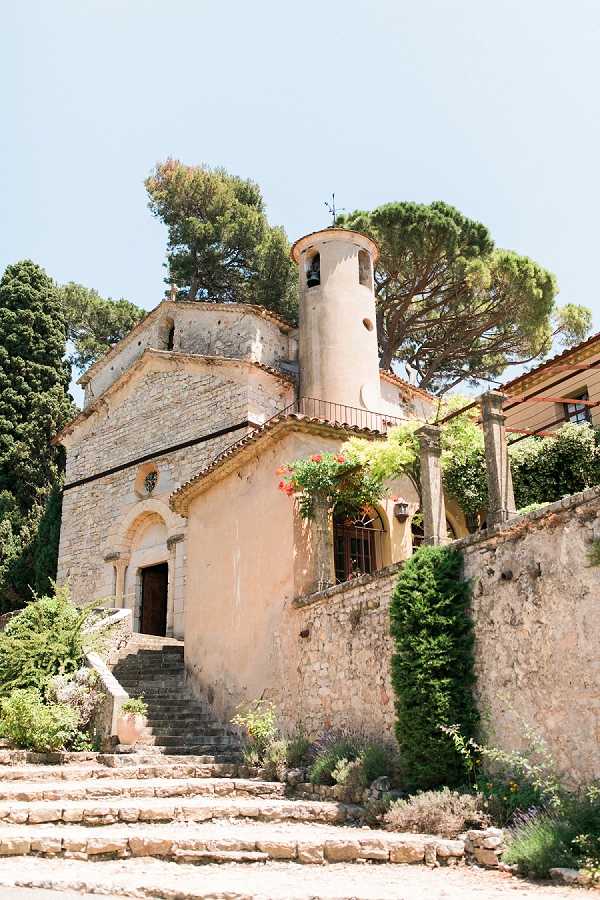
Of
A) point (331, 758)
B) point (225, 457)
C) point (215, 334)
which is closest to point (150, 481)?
point (215, 334)

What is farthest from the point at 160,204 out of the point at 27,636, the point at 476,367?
the point at 27,636

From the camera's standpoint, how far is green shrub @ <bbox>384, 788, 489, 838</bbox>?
7875 mm

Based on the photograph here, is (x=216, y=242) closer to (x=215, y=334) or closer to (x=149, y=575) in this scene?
(x=215, y=334)

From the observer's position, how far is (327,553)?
42.1 feet

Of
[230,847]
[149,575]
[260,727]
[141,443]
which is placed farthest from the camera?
[141,443]

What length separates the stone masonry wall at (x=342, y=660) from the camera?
10523 millimetres

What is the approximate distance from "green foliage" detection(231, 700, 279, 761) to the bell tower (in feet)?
32.7

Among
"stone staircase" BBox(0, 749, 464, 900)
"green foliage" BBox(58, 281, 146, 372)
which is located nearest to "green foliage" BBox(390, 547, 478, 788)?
"stone staircase" BBox(0, 749, 464, 900)

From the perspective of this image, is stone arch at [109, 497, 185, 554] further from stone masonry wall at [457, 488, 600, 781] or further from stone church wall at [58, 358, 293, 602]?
A: stone masonry wall at [457, 488, 600, 781]

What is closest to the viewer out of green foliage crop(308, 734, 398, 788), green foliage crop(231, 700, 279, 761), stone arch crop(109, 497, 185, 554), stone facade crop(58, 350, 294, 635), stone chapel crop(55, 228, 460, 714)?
green foliage crop(308, 734, 398, 788)

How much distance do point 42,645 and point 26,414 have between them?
1624 cm

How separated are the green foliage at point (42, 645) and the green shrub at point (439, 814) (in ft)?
26.0

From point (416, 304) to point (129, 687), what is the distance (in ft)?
60.5

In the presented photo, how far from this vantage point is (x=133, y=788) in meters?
9.95
